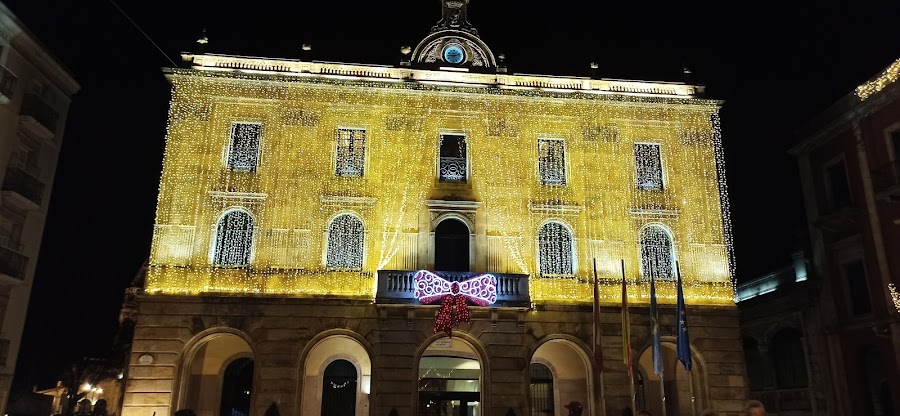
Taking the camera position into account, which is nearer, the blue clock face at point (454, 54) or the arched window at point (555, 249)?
the arched window at point (555, 249)

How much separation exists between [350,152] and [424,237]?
4.06 metres

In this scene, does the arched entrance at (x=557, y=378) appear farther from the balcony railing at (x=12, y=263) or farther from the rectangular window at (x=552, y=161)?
the balcony railing at (x=12, y=263)

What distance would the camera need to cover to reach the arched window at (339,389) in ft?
73.6

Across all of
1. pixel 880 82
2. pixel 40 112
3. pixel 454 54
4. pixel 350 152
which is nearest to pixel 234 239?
pixel 350 152

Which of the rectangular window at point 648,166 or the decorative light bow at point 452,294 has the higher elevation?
the rectangular window at point 648,166

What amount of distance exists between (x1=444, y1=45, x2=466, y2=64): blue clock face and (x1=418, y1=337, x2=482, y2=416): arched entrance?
33.8 ft

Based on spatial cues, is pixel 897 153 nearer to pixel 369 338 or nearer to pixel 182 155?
pixel 369 338

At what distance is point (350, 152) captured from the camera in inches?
901

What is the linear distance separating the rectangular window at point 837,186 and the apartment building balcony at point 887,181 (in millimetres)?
1609

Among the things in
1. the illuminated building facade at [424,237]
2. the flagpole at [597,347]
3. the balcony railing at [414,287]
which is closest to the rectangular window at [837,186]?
the illuminated building facade at [424,237]

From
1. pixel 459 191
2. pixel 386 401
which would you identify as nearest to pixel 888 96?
pixel 459 191

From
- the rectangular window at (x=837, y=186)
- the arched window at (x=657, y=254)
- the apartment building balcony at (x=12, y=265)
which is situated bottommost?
the apartment building balcony at (x=12, y=265)

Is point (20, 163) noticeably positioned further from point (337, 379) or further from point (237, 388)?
point (337, 379)

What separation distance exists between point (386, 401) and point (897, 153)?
59.3 feet
